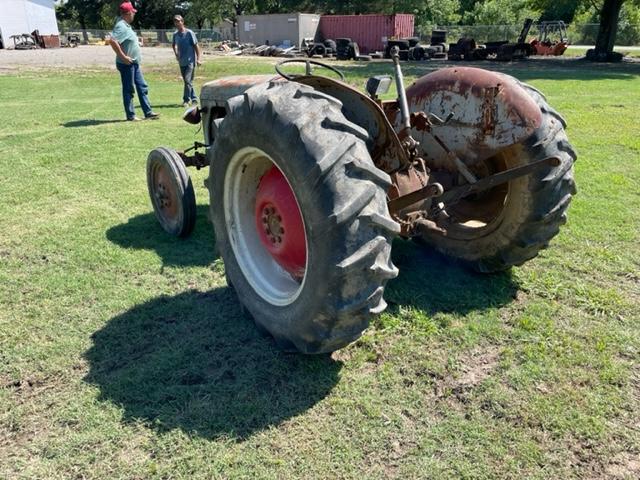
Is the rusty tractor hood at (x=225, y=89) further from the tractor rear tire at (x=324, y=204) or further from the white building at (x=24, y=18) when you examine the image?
the white building at (x=24, y=18)

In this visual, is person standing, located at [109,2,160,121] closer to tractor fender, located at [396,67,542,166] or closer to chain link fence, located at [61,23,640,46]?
tractor fender, located at [396,67,542,166]

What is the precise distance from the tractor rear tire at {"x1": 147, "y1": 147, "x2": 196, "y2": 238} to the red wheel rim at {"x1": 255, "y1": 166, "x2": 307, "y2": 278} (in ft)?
4.94

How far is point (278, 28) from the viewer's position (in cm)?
3888

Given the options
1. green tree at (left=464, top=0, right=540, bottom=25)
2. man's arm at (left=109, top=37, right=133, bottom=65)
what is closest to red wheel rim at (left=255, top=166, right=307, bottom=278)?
man's arm at (left=109, top=37, right=133, bottom=65)

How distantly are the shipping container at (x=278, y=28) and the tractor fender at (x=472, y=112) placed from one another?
1435 inches

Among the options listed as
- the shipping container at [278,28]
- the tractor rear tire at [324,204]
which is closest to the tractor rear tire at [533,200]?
the tractor rear tire at [324,204]

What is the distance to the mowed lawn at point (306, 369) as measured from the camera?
2.40 metres

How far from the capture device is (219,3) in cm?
6225

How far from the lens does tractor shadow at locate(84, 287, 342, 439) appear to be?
103 inches

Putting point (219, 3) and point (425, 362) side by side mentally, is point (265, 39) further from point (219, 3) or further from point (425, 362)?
point (425, 362)

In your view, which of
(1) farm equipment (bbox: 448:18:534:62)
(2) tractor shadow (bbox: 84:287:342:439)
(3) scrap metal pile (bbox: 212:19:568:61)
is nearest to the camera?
(2) tractor shadow (bbox: 84:287:342:439)

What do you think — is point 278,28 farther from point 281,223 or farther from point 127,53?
point 281,223

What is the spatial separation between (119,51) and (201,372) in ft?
26.8

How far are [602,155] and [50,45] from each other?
49991 mm
